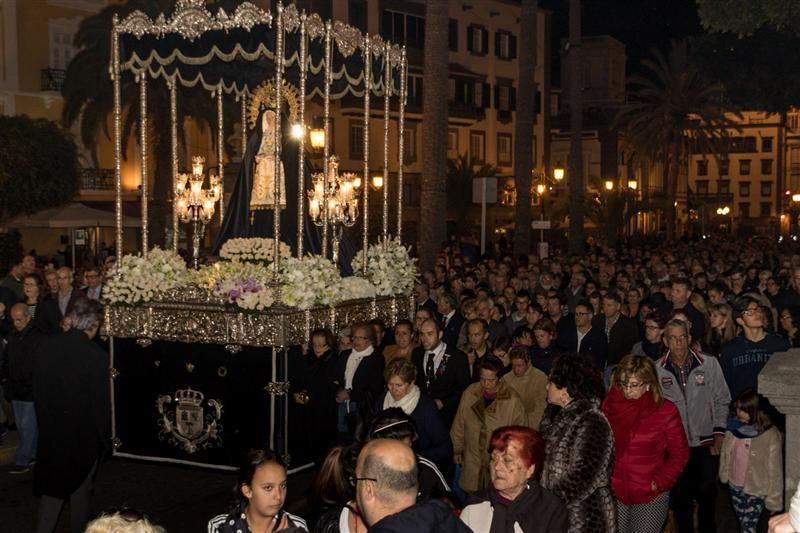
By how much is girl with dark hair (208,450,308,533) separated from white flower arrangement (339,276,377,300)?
646cm

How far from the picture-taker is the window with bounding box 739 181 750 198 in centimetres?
10550

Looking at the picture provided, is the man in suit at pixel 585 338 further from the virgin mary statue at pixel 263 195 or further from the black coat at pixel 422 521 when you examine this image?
the black coat at pixel 422 521

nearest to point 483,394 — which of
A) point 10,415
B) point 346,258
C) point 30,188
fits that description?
point 346,258

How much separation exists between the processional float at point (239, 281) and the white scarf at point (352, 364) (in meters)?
0.85

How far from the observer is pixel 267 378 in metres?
10.7

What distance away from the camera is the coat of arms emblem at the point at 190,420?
35.8ft

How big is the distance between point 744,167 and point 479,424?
10331cm

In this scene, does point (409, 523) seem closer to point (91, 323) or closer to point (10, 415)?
point (91, 323)

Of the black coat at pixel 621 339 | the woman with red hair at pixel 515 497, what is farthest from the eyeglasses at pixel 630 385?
the black coat at pixel 621 339

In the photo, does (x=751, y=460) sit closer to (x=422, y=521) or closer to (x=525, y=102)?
(x=422, y=521)

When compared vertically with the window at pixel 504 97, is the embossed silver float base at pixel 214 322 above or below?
below

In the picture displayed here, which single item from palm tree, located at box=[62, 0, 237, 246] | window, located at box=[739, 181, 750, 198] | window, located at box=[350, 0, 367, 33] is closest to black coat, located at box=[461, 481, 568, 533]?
palm tree, located at box=[62, 0, 237, 246]

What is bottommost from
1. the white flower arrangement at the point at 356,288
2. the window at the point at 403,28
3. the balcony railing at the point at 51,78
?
the white flower arrangement at the point at 356,288

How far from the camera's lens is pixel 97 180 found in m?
40.1
